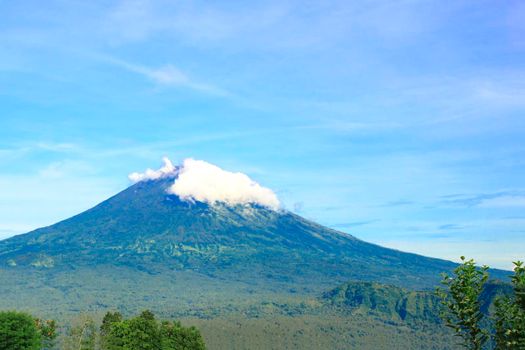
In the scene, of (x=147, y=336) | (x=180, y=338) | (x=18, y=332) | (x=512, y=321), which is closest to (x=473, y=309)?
(x=512, y=321)

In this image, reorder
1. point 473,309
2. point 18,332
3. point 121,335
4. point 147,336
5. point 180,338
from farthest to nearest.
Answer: point 180,338, point 18,332, point 121,335, point 147,336, point 473,309

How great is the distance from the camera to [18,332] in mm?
88812

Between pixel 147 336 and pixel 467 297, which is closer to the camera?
pixel 467 297

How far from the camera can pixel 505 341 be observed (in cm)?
2945

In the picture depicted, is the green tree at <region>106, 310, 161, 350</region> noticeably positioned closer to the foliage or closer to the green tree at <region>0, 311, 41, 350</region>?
the foliage

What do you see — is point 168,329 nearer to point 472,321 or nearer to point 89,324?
point 89,324

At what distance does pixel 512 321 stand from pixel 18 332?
77.5 meters

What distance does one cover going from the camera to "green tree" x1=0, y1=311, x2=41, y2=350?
88.4 meters

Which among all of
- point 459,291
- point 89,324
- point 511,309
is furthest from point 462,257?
point 89,324

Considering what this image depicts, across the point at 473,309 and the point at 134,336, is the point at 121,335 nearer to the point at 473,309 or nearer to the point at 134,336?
the point at 134,336

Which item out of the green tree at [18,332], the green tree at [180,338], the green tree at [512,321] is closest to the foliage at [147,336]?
the green tree at [180,338]

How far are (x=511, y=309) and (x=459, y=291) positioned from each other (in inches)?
111

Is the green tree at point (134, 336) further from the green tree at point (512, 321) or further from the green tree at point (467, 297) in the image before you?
the green tree at point (467, 297)

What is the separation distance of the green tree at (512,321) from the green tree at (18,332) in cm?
7565
